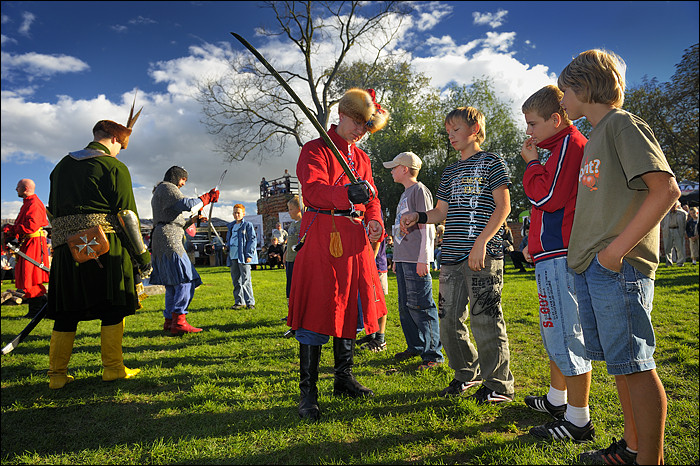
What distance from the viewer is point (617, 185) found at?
5.90 ft

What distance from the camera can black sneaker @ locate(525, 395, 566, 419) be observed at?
2652 millimetres

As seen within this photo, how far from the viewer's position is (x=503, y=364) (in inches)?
118

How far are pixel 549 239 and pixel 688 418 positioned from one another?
160 cm

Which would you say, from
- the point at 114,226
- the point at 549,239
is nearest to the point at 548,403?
the point at 549,239

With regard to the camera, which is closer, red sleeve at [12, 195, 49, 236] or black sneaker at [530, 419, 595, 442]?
black sneaker at [530, 419, 595, 442]

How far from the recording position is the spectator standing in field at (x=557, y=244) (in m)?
2.25

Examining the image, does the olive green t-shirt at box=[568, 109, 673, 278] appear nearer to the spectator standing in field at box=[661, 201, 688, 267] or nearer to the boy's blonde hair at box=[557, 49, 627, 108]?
the boy's blonde hair at box=[557, 49, 627, 108]

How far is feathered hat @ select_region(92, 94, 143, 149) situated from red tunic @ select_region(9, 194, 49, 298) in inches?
182

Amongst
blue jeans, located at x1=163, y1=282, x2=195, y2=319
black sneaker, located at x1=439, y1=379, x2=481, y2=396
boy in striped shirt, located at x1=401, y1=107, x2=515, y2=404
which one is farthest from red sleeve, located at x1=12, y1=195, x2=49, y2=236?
black sneaker, located at x1=439, y1=379, x2=481, y2=396

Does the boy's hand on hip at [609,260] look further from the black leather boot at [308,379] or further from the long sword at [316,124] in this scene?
the black leather boot at [308,379]

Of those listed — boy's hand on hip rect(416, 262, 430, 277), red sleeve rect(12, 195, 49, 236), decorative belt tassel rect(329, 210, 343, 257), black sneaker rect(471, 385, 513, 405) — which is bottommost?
black sneaker rect(471, 385, 513, 405)

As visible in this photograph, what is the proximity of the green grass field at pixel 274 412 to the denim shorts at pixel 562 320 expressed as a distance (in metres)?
0.47

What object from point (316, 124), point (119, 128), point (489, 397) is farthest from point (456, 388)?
point (119, 128)

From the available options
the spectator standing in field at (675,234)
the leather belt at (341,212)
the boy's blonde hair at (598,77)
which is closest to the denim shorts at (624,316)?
the boy's blonde hair at (598,77)
